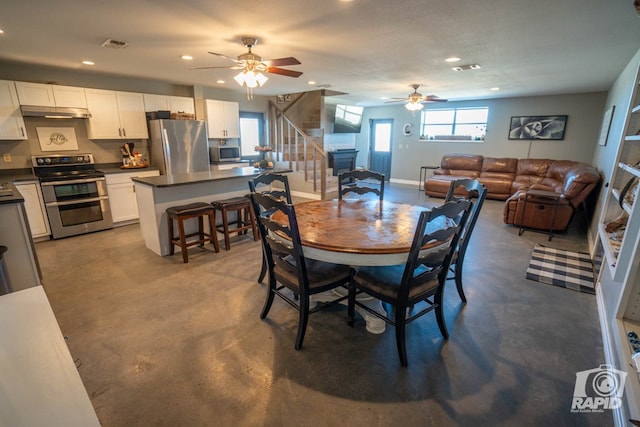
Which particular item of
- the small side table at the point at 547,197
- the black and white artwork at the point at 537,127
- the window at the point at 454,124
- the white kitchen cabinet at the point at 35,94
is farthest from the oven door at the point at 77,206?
the black and white artwork at the point at 537,127

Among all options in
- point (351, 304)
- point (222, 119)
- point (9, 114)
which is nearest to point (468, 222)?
point (351, 304)

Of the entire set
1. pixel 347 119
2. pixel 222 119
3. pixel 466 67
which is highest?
pixel 466 67

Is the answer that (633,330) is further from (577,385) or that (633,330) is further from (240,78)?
(240,78)

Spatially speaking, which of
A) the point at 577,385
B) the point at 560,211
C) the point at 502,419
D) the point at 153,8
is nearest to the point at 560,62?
the point at 560,211

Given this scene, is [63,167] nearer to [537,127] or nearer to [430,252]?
[430,252]

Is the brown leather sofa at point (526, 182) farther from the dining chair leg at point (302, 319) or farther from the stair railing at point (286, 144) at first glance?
the dining chair leg at point (302, 319)

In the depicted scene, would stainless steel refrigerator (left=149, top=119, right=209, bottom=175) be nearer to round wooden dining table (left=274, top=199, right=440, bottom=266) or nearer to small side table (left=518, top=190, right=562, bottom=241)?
round wooden dining table (left=274, top=199, right=440, bottom=266)

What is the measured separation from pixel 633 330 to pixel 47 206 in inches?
246

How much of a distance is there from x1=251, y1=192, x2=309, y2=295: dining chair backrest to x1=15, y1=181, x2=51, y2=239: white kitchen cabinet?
3.82 meters

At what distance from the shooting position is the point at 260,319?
2432 millimetres

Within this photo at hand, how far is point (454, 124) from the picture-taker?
836 cm

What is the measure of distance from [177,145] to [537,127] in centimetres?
803

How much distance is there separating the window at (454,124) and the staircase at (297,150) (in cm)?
340

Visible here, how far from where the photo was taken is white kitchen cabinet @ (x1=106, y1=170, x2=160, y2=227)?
4664 millimetres
